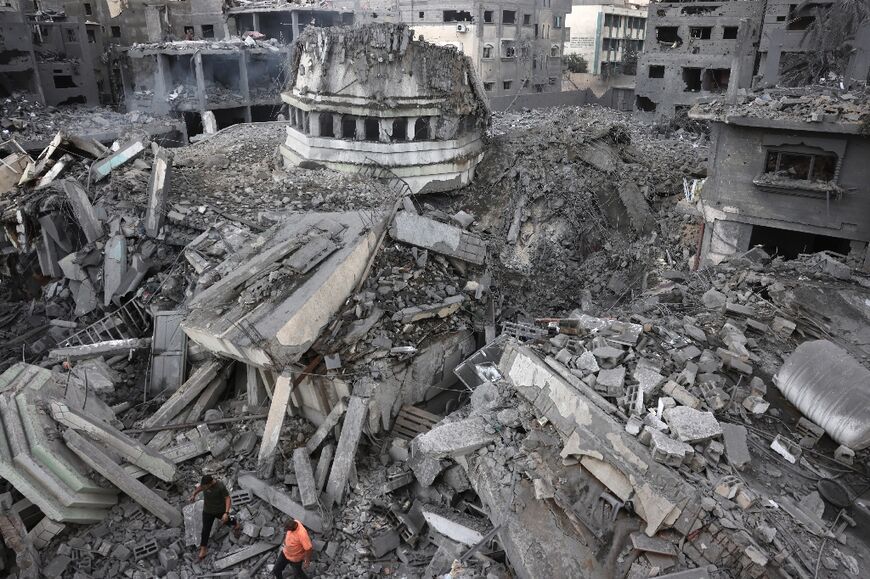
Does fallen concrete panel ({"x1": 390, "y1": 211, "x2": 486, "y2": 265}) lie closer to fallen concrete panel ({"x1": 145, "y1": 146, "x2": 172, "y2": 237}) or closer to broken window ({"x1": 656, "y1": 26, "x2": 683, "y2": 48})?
fallen concrete panel ({"x1": 145, "y1": 146, "x2": 172, "y2": 237})

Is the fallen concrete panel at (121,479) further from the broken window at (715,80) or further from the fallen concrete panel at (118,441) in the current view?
the broken window at (715,80)

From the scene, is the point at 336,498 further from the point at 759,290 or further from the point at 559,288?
the point at 559,288

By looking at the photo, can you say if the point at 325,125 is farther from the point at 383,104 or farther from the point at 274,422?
the point at 274,422

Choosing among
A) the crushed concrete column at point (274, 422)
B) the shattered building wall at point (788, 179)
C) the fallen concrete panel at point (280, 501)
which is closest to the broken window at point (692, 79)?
the shattered building wall at point (788, 179)

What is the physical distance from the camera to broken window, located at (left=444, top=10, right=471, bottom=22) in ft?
107

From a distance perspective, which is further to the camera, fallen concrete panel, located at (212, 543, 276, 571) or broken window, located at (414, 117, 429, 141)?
broken window, located at (414, 117, 429, 141)

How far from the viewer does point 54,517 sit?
688 centimetres

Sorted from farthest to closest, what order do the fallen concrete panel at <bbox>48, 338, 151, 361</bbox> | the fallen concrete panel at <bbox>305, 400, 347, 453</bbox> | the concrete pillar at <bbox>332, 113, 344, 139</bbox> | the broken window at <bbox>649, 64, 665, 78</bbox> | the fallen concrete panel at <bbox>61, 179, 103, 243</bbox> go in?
the broken window at <bbox>649, 64, 665, 78</bbox> → the concrete pillar at <bbox>332, 113, 344, 139</bbox> → the fallen concrete panel at <bbox>61, 179, 103, 243</bbox> → the fallen concrete panel at <bbox>48, 338, 151, 361</bbox> → the fallen concrete panel at <bbox>305, 400, 347, 453</bbox>

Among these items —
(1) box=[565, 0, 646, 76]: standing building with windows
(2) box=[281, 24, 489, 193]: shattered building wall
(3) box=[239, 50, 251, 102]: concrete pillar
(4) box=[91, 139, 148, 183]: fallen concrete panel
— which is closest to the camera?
(4) box=[91, 139, 148, 183]: fallen concrete panel

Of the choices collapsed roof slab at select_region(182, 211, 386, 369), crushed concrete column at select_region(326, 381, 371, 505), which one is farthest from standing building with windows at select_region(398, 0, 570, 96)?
crushed concrete column at select_region(326, 381, 371, 505)

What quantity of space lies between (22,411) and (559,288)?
38.2 ft

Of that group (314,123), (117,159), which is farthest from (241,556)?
(314,123)

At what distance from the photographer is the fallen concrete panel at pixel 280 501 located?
714cm

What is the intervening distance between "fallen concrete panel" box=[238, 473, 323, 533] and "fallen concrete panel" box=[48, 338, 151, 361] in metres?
3.93
